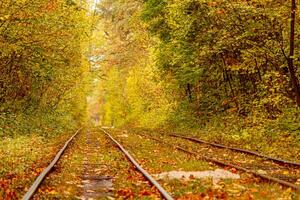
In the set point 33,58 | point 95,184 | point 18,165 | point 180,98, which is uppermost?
point 33,58

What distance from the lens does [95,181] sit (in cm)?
1149

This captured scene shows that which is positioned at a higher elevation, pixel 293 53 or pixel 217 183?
pixel 293 53

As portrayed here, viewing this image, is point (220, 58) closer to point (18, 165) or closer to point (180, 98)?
point (180, 98)

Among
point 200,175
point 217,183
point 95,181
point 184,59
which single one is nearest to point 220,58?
point 184,59

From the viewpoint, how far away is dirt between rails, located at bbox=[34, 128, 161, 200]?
31.0 feet

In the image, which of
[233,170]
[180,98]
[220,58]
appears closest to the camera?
[233,170]

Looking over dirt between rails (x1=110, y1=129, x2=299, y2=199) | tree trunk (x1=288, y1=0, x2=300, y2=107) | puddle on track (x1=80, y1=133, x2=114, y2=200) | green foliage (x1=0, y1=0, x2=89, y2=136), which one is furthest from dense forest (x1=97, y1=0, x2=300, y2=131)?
puddle on track (x1=80, y1=133, x2=114, y2=200)

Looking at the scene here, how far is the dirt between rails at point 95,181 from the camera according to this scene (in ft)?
31.0

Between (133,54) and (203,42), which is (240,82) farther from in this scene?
(133,54)

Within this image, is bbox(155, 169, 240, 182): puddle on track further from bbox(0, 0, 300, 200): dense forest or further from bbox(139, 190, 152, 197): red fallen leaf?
bbox(139, 190, 152, 197): red fallen leaf

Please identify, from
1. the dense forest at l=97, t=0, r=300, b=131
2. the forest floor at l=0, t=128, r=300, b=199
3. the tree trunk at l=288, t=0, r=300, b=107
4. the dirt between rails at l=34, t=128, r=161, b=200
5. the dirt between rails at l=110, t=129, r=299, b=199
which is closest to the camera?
the dirt between rails at l=110, t=129, r=299, b=199

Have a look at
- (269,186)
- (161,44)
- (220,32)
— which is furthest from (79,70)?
(269,186)

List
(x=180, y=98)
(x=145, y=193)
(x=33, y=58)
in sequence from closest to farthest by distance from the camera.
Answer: (x=145, y=193) < (x=33, y=58) < (x=180, y=98)

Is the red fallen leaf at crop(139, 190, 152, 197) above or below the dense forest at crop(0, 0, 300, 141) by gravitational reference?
below
